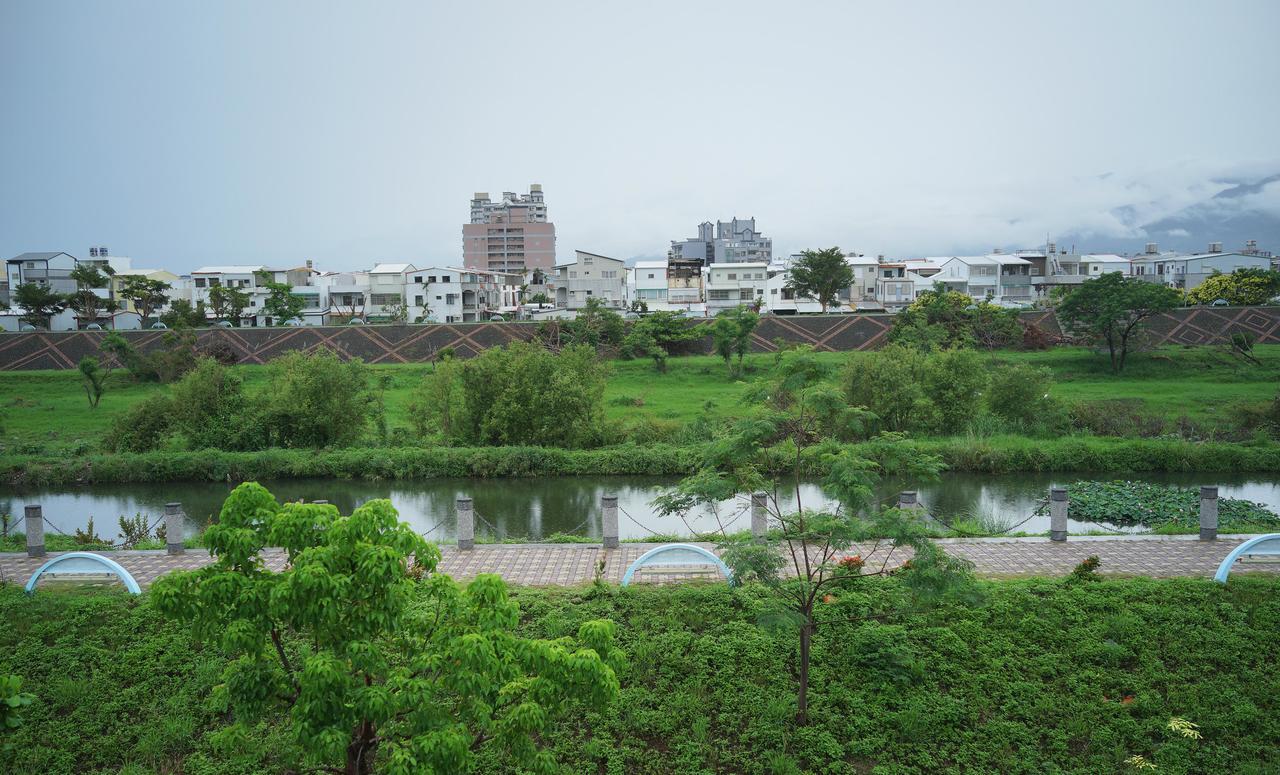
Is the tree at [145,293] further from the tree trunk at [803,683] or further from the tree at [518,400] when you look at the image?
the tree trunk at [803,683]

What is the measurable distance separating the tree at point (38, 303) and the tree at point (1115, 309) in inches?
2632

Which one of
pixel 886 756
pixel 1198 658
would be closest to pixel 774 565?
pixel 886 756

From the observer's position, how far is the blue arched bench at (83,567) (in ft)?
44.8

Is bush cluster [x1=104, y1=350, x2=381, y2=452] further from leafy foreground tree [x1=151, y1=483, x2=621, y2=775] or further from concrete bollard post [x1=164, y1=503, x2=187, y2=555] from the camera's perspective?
leafy foreground tree [x1=151, y1=483, x2=621, y2=775]

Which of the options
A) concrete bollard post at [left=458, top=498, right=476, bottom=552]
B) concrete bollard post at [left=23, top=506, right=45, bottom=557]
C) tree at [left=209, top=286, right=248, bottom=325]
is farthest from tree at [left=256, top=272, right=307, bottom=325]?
concrete bollard post at [left=458, top=498, right=476, bottom=552]

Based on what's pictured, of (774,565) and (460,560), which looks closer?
(774,565)

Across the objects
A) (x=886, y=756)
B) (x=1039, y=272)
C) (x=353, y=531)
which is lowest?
(x=886, y=756)

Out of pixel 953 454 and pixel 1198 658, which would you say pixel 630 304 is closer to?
pixel 953 454

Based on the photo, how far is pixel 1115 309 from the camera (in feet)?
144

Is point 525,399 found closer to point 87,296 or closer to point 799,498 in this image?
point 799,498

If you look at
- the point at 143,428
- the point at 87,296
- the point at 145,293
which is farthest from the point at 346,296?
the point at 143,428

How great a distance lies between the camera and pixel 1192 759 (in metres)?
10.1

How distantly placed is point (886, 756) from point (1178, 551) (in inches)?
347

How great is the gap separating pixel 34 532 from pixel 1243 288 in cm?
6909
